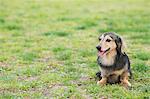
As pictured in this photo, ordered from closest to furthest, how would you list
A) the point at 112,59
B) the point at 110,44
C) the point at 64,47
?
the point at 110,44, the point at 112,59, the point at 64,47

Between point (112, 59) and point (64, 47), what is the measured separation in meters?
4.07

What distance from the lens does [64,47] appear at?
1216 cm

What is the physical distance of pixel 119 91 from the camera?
8.05m

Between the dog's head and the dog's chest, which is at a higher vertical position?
the dog's head

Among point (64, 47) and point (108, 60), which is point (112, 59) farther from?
point (64, 47)

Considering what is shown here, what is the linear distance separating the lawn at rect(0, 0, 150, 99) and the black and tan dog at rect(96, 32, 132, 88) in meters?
0.19

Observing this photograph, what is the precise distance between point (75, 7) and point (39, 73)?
11.4 m

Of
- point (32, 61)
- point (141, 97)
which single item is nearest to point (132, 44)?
point (32, 61)

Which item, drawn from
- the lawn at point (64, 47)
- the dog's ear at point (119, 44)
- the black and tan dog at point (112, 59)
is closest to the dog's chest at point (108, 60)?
the black and tan dog at point (112, 59)

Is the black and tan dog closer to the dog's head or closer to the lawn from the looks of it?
the dog's head

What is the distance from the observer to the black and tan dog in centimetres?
809

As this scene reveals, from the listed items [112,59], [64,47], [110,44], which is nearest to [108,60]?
[112,59]

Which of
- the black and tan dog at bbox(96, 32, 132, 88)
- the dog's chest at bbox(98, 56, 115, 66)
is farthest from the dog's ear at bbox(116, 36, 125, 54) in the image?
the dog's chest at bbox(98, 56, 115, 66)

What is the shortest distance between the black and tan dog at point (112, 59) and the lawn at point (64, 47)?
0.19 meters
